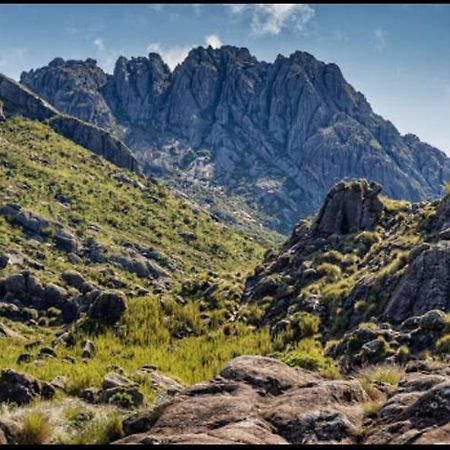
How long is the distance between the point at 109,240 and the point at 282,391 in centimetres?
12242

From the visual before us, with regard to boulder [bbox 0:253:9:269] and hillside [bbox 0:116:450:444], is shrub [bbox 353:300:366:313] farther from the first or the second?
boulder [bbox 0:253:9:269]

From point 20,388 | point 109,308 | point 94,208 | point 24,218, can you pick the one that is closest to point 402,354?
point 20,388

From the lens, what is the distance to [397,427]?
10898 millimetres

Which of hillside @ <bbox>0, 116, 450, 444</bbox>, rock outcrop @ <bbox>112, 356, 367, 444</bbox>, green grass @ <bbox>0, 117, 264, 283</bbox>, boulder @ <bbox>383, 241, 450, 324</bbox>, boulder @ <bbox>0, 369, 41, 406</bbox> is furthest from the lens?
green grass @ <bbox>0, 117, 264, 283</bbox>

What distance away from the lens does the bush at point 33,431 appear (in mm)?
12469

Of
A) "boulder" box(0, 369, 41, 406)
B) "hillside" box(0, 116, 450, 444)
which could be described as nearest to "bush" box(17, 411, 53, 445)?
"hillside" box(0, 116, 450, 444)

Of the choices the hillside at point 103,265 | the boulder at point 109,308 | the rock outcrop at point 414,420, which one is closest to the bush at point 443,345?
the rock outcrop at point 414,420

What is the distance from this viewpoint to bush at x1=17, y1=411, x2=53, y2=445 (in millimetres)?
12469

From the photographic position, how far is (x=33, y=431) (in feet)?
41.5

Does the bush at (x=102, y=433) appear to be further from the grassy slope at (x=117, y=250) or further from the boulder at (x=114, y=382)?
the grassy slope at (x=117, y=250)

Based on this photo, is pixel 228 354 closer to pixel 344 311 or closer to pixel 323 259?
pixel 344 311

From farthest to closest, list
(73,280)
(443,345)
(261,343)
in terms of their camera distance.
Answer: (73,280)
(261,343)
(443,345)

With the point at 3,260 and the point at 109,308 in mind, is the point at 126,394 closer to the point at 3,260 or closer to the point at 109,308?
the point at 109,308

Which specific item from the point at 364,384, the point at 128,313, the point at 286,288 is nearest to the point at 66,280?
the point at 128,313
